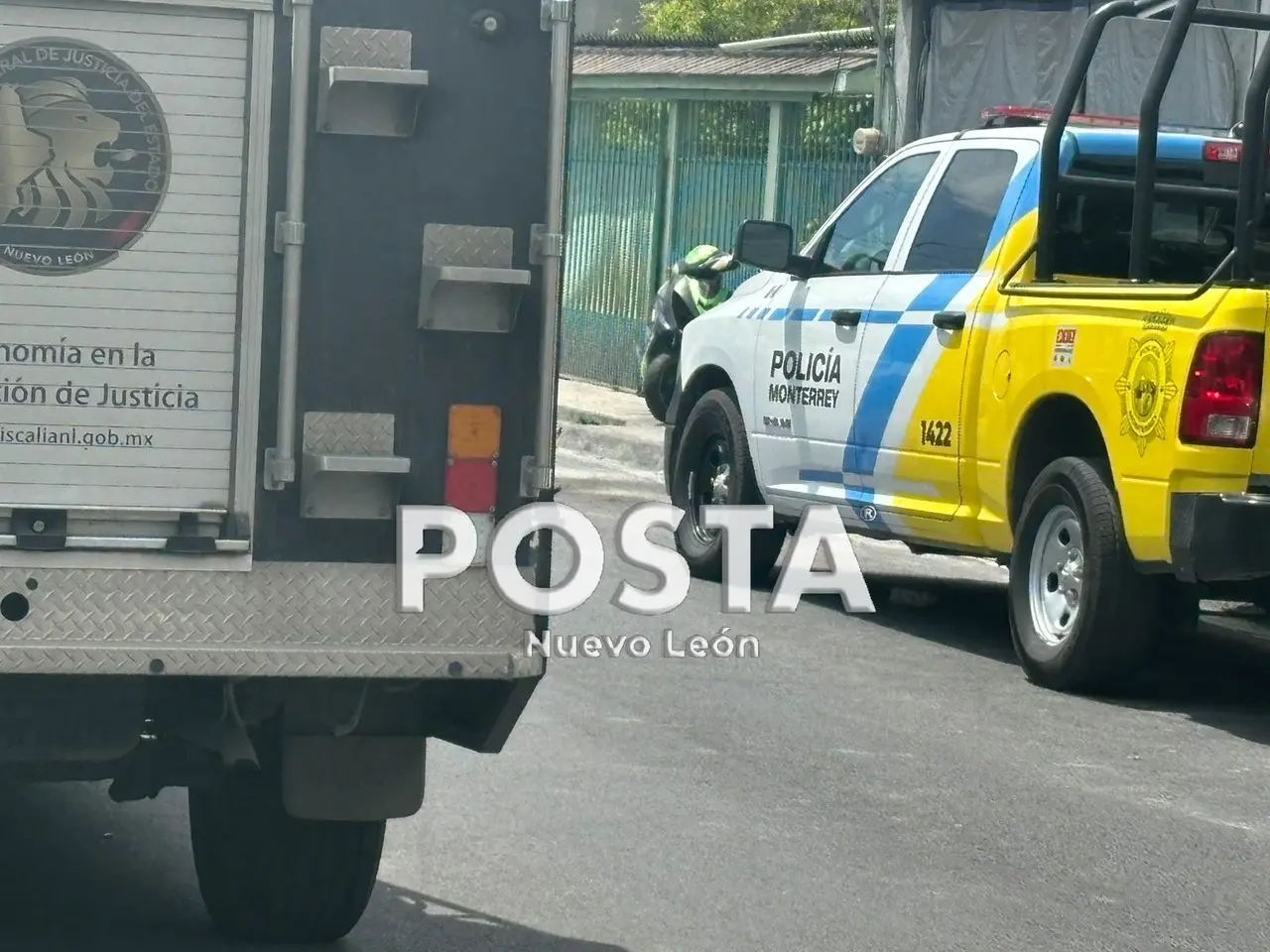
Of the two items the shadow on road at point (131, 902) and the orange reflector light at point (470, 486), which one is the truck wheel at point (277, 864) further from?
the orange reflector light at point (470, 486)

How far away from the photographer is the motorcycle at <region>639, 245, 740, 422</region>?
51.0ft

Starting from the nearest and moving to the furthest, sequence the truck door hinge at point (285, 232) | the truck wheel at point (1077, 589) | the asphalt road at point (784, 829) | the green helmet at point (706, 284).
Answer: the truck door hinge at point (285, 232) < the asphalt road at point (784, 829) < the truck wheel at point (1077, 589) < the green helmet at point (706, 284)

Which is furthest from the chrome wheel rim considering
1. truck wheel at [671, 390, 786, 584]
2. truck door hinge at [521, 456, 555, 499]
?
truck door hinge at [521, 456, 555, 499]

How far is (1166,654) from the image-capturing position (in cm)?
954

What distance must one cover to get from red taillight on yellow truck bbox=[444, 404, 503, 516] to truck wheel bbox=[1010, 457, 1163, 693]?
4.11 m

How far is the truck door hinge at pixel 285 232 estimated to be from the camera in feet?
13.9

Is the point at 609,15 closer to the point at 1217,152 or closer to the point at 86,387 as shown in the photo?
the point at 1217,152

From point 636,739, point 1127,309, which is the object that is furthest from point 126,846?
point 1127,309

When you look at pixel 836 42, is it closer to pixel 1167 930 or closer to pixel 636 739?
pixel 636 739

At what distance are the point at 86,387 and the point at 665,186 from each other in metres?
15.9

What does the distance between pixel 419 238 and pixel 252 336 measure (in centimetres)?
38

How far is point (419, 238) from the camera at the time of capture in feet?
14.1

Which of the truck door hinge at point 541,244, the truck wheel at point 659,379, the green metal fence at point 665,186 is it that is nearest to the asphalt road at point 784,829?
the truck door hinge at point 541,244

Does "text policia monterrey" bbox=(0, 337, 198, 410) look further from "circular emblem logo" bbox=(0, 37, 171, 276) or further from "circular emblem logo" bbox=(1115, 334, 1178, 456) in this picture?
"circular emblem logo" bbox=(1115, 334, 1178, 456)
